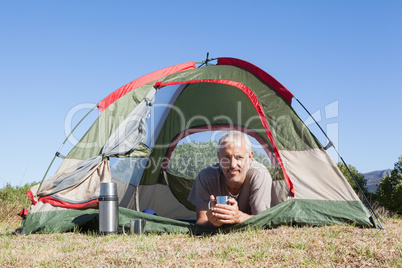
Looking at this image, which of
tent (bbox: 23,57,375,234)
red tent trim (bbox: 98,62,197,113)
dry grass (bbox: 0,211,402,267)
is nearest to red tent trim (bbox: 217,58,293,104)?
tent (bbox: 23,57,375,234)

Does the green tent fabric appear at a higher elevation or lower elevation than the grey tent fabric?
lower

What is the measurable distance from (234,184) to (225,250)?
38.1 inches

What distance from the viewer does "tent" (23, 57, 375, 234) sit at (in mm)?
4023

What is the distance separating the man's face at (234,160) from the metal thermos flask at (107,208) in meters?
1.09

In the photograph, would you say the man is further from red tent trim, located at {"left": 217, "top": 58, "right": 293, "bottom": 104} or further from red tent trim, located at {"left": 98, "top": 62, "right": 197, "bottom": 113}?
red tent trim, located at {"left": 98, "top": 62, "right": 197, "bottom": 113}

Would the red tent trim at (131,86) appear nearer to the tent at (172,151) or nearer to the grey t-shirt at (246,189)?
the tent at (172,151)

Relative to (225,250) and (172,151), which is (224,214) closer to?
(225,250)

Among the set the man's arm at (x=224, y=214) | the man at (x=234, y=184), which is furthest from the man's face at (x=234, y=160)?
the man's arm at (x=224, y=214)

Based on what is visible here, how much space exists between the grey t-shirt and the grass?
28 centimetres

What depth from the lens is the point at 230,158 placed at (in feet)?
11.9

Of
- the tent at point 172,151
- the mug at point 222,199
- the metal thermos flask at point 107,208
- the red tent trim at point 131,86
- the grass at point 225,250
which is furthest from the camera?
the red tent trim at point 131,86

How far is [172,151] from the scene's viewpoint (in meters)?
5.58

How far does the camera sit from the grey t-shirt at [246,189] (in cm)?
373

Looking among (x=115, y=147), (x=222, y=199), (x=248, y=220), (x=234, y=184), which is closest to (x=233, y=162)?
(x=234, y=184)
